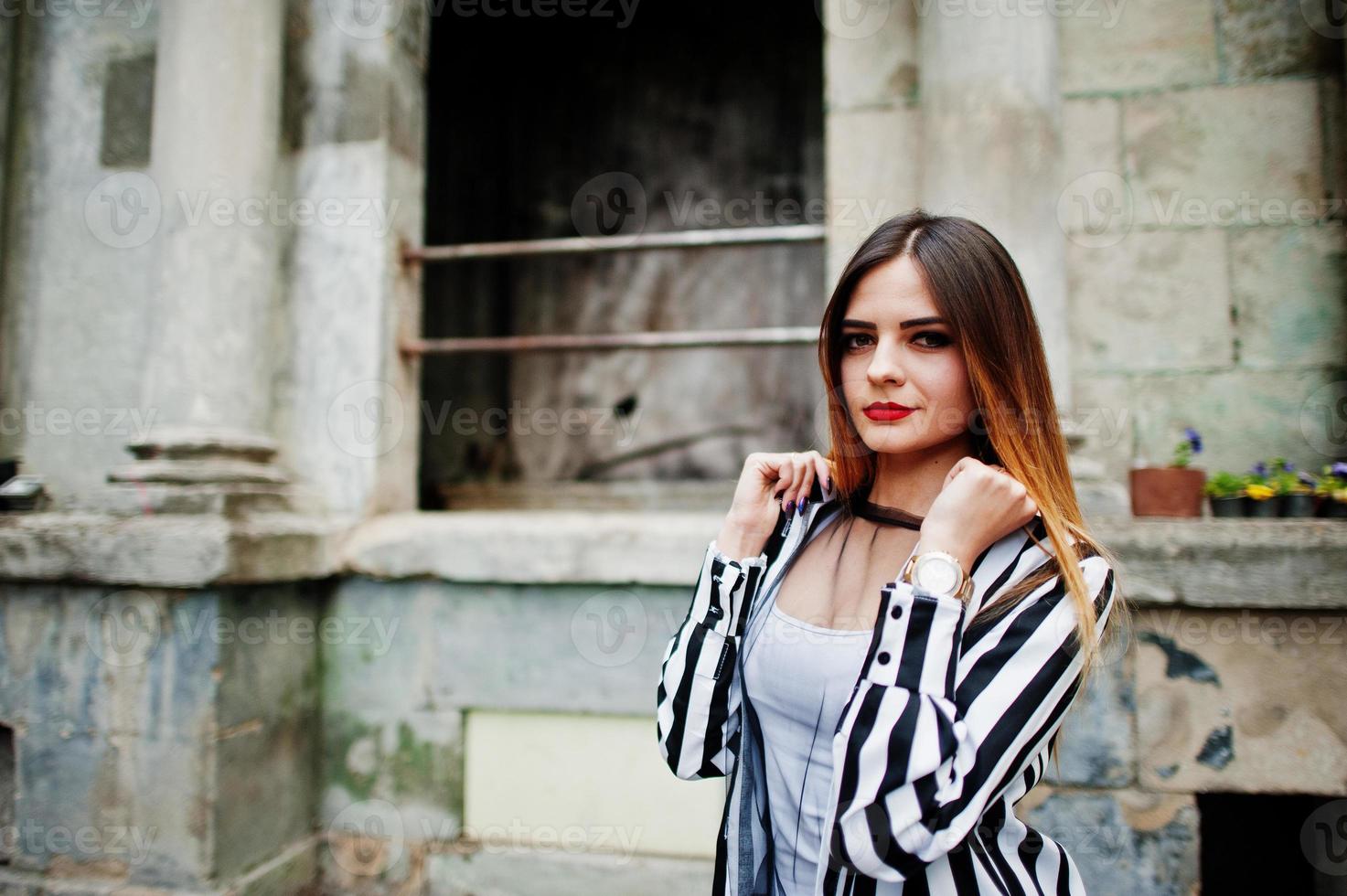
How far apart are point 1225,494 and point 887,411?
1.84m

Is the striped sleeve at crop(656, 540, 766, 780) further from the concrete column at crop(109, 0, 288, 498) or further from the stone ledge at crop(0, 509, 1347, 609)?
the concrete column at crop(109, 0, 288, 498)

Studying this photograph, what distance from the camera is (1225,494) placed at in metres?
Answer: 2.53

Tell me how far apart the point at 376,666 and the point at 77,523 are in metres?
1.06

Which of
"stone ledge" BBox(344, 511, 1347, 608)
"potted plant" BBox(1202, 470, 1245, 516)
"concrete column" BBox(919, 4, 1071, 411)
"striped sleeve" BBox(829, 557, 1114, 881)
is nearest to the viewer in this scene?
"striped sleeve" BBox(829, 557, 1114, 881)

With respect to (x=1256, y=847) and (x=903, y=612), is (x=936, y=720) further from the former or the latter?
(x=1256, y=847)

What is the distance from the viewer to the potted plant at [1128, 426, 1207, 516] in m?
2.50

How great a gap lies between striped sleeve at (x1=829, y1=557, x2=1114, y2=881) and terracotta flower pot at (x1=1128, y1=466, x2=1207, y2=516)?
5.33 ft

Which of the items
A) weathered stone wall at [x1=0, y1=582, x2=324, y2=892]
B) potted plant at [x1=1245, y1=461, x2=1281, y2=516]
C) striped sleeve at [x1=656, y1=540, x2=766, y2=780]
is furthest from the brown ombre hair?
weathered stone wall at [x1=0, y1=582, x2=324, y2=892]

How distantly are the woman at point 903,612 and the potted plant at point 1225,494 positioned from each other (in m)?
1.59

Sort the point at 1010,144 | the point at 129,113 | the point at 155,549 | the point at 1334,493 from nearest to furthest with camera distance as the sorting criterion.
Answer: the point at 1334,493 → the point at 155,549 → the point at 1010,144 → the point at 129,113

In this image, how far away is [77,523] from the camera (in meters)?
2.65

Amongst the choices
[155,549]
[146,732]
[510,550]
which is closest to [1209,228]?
[510,550]

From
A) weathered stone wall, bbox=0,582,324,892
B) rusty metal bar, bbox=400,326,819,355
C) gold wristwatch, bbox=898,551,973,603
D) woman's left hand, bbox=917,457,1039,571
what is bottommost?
weathered stone wall, bbox=0,582,324,892

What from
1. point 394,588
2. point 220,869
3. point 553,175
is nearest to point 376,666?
point 394,588
